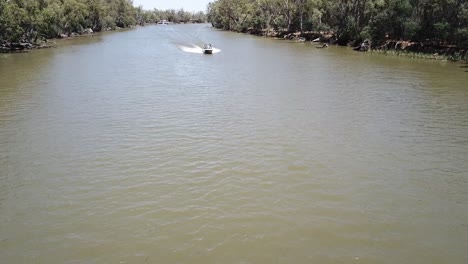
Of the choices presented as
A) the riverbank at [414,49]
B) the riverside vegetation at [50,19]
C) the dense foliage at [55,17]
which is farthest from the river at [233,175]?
the riverside vegetation at [50,19]

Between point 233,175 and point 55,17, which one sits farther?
point 55,17

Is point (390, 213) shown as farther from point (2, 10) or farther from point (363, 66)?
point (2, 10)

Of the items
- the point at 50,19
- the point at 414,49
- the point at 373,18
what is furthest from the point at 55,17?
the point at 414,49

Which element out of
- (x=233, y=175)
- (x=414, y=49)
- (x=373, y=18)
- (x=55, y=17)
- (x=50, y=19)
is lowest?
(x=233, y=175)

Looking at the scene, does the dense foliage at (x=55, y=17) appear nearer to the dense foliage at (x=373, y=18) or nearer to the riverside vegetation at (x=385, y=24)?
the dense foliage at (x=373, y=18)

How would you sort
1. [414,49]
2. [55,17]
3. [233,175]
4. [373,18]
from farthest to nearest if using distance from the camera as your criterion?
[55,17], [373,18], [414,49], [233,175]

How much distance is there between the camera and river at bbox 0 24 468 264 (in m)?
10.4

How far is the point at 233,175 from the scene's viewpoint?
14453 mm

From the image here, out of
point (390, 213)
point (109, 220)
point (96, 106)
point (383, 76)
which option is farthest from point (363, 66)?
point (109, 220)

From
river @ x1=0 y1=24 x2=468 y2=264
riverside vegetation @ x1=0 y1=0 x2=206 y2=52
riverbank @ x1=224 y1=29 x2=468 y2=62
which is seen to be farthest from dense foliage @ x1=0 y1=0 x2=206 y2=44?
riverbank @ x1=224 y1=29 x2=468 y2=62

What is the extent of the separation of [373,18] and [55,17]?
177ft

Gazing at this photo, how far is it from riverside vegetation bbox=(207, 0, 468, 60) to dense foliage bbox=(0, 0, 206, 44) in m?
46.7

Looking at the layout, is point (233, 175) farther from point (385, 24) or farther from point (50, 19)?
point (50, 19)

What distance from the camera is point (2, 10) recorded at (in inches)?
2040
